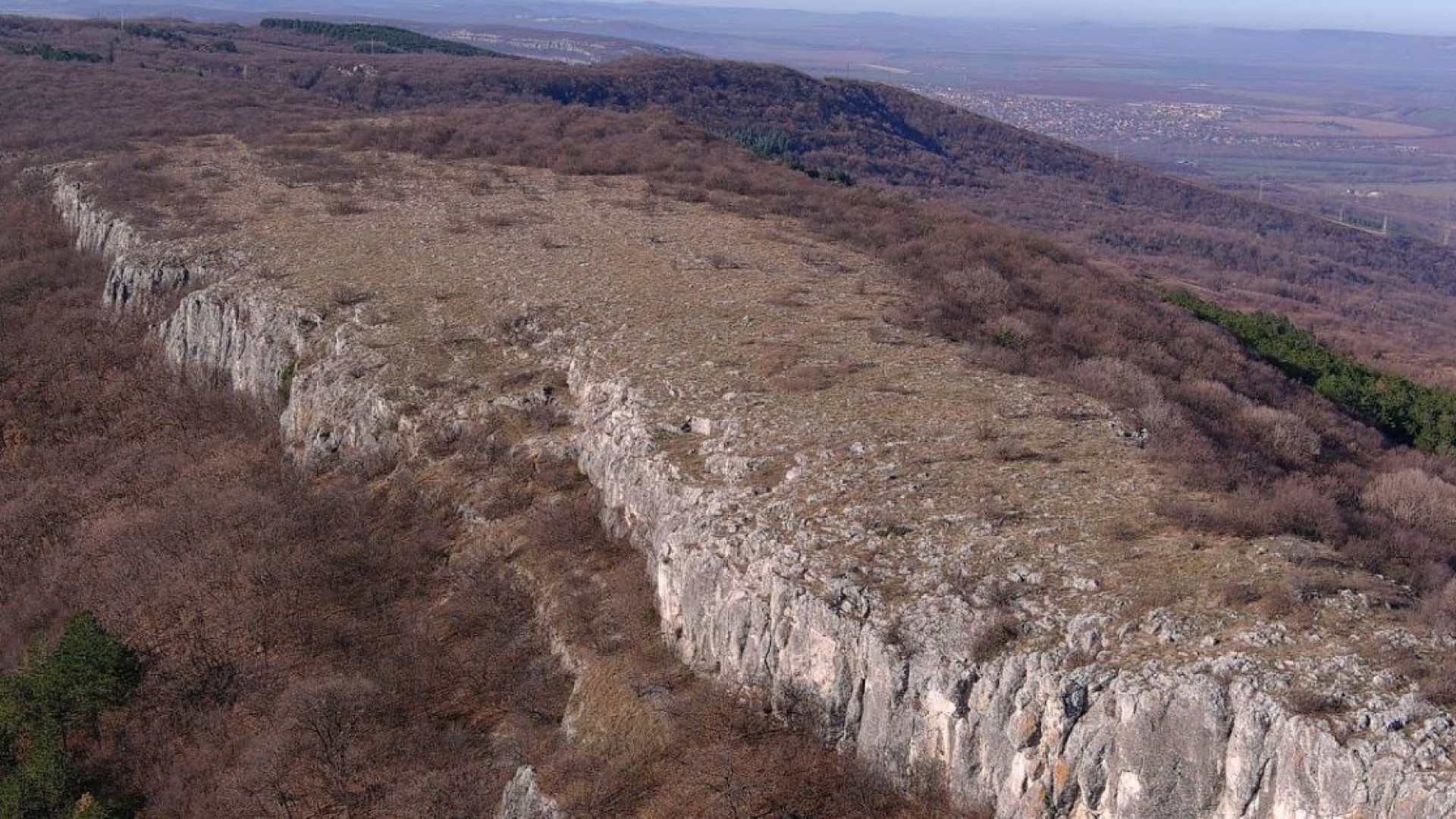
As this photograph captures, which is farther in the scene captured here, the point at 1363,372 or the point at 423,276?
the point at 1363,372

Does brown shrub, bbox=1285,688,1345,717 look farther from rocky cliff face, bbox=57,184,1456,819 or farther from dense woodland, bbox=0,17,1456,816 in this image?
dense woodland, bbox=0,17,1456,816

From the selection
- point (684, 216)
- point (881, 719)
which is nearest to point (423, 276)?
point (684, 216)

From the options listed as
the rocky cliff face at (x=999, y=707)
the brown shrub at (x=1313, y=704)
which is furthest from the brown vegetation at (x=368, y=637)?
the brown shrub at (x=1313, y=704)

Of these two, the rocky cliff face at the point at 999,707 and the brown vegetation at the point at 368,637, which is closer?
the rocky cliff face at the point at 999,707

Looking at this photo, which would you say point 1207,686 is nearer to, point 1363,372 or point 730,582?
point 730,582

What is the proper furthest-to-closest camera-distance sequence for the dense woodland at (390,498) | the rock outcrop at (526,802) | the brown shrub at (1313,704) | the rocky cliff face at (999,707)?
the dense woodland at (390,498)
the rock outcrop at (526,802)
the brown shrub at (1313,704)
the rocky cliff face at (999,707)

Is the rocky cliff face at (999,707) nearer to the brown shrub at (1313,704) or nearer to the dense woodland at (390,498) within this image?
the brown shrub at (1313,704)

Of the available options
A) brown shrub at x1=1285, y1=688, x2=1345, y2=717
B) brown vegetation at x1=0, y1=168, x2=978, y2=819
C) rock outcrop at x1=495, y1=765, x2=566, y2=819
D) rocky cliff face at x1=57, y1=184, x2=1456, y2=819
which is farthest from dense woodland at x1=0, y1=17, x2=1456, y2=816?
brown shrub at x1=1285, y1=688, x2=1345, y2=717
